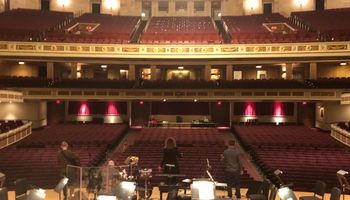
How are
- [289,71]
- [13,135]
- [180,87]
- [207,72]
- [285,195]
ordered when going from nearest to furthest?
[285,195] → [13,135] → [180,87] → [207,72] → [289,71]

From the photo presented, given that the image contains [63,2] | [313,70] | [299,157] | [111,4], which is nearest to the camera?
[299,157]

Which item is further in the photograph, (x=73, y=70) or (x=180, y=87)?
(x=73, y=70)

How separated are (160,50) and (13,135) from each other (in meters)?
8.55

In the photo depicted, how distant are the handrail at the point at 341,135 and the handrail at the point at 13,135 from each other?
13262mm

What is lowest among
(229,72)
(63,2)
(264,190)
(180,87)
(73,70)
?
(264,190)

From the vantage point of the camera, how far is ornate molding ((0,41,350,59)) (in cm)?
2064

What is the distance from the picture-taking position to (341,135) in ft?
55.2

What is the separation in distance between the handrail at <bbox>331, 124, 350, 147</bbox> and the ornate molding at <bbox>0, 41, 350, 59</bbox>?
14.6ft

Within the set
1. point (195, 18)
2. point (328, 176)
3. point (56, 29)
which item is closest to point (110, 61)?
point (56, 29)

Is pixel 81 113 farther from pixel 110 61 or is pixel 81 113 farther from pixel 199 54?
pixel 199 54

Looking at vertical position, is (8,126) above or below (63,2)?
below

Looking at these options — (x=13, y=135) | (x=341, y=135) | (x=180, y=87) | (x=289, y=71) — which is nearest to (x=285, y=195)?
(x=341, y=135)

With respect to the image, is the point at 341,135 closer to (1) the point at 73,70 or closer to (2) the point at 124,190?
(2) the point at 124,190

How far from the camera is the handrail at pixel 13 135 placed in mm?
15438
